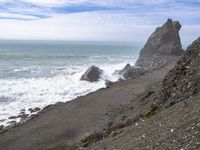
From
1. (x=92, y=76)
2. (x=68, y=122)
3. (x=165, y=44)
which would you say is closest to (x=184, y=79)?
(x=68, y=122)

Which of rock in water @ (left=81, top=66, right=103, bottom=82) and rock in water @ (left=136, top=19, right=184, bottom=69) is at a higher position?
rock in water @ (left=136, top=19, right=184, bottom=69)

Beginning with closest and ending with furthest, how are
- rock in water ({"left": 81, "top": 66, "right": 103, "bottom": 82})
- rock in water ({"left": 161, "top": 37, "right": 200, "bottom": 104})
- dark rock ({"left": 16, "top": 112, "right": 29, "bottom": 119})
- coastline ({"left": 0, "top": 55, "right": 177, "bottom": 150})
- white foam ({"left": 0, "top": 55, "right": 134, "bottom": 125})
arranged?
rock in water ({"left": 161, "top": 37, "right": 200, "bottom": 104})
coastline ({"left": 0, "top": 55, "right": 177, "bottom": 150})
dark rock ({"left": 16, "top": 112, "right": 29, "bottom": 119})
white foam ({"left": 0, "top": 55, "right": 134, "bottom": 125})
rock in water ({"left": 81, "top": 66, "right": 103, "bottom": 82})

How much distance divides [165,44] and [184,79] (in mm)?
61199

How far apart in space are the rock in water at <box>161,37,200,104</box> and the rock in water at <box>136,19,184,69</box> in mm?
53916

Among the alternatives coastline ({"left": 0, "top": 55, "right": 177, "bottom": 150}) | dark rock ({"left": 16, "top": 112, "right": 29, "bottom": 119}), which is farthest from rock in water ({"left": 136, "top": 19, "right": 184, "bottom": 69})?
dark rock ({"left": 16, "top": 112, "right": 29, "bottom": 119})

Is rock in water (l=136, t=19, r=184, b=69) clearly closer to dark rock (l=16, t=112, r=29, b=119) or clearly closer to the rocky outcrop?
the rocky outcrop

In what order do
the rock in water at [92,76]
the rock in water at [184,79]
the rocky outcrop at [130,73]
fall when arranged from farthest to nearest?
the rocky outcrop at [130,73] < the rock in water at [92,76] < the rock in water at [184,79]

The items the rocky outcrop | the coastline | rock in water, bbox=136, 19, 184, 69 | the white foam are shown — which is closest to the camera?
the coastline

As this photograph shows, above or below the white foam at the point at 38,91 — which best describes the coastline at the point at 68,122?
above

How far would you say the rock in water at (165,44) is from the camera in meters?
75.4

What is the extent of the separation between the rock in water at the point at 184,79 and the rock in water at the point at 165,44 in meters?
53.9

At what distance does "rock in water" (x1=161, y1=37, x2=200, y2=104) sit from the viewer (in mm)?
16938

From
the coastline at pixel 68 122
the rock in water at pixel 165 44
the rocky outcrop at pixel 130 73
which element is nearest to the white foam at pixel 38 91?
the rocky outcrop at pixel 130 73

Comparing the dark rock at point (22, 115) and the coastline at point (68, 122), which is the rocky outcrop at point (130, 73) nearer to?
the coastline at point (68, 122)
